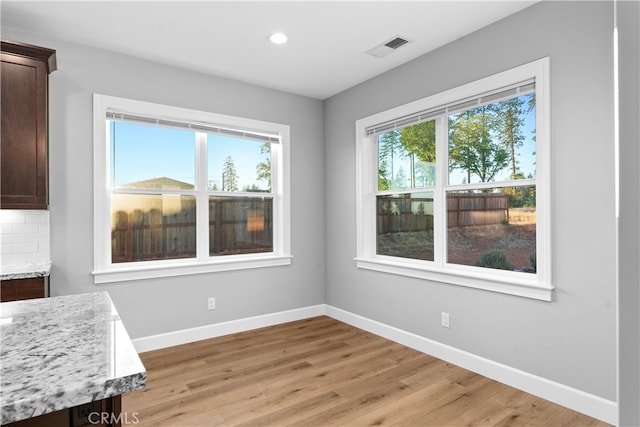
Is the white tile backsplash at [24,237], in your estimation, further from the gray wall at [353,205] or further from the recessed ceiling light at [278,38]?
the recessed ceiling light at [278,38]

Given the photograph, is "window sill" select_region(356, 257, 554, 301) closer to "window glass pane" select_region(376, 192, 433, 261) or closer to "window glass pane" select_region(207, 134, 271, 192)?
"window glass pane" select_region(376, 192, 433, 261)

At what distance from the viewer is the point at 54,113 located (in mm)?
3049

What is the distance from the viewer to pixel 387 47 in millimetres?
3215

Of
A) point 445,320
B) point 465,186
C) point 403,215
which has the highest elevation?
point 465,186

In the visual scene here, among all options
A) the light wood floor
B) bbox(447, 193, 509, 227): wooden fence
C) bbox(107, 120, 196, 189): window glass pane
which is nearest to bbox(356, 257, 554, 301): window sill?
bbox(447, 193, 509, 227): wooden fence

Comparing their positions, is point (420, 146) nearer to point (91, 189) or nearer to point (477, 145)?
A: point (477, 145)

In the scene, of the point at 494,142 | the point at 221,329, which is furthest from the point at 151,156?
the point at 494,142

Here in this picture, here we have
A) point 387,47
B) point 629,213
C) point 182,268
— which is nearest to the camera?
point 629,213

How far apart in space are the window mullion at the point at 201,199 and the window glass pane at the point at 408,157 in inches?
73.4

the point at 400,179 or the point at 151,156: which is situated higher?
the point at 151,156

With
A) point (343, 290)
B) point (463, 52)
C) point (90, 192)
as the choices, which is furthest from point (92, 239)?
point (463, 52)

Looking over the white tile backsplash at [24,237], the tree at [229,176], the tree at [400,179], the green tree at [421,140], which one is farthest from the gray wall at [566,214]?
the white tile backsplash at [24,237]

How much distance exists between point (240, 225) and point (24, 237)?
190cm

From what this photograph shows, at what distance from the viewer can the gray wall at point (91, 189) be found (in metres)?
3.09
